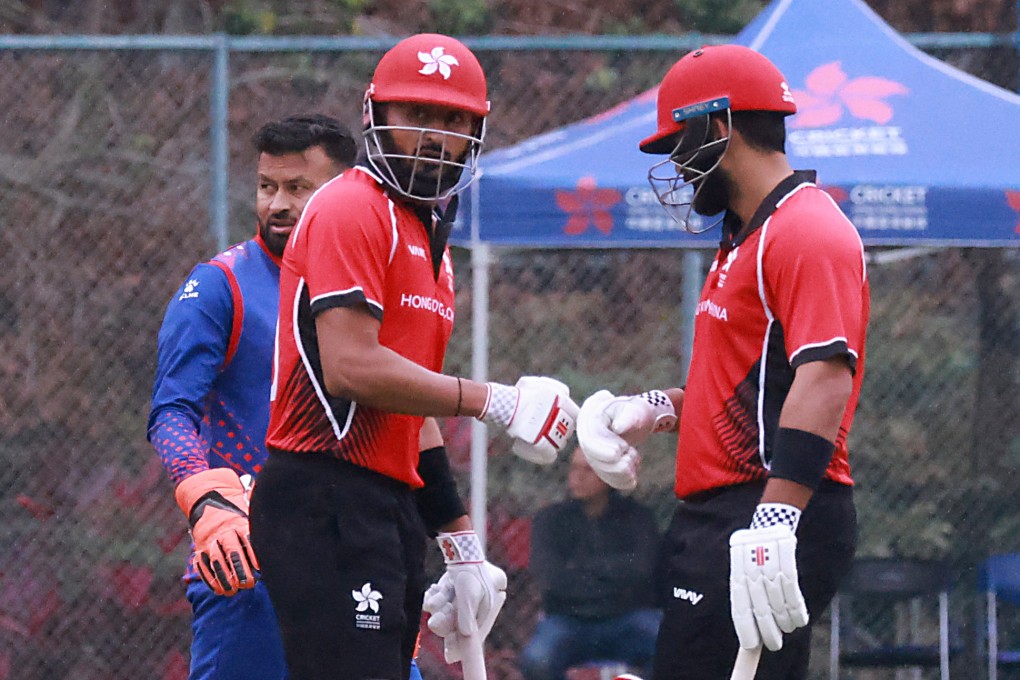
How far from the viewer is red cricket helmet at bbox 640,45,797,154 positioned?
3.67m

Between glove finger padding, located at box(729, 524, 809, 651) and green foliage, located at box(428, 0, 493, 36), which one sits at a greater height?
green foliage, located at box(428, 0, 493, 36)

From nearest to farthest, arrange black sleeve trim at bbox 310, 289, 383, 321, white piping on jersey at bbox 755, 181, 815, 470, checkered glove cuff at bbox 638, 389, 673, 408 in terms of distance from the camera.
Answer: black sleeve trim at bbox 310, 289, 383, 321 → white piping on jersey at bbox 755, 181, 815, 470 → checkered glove cuff at bbox 638, 389, 673, 408

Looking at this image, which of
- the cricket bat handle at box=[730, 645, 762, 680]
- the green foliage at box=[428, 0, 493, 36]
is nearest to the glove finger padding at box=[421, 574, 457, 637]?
the cricket bat handle at box=[730, 645, 762, 680]

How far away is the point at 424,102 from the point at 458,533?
3.51 feet

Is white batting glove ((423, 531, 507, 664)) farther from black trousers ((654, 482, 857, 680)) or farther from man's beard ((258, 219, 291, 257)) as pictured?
man's beard ((258, 219, 291, 257))

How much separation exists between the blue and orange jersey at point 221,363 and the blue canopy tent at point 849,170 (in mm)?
1934

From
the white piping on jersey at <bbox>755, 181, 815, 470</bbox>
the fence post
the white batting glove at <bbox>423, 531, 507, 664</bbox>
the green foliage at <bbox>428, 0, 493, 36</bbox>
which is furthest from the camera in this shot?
the green foliage at <bbox>428, 0, 493, 36</bbox>

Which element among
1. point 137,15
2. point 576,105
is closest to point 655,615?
point 576,105

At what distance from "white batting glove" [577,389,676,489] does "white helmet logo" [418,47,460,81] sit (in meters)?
0.82

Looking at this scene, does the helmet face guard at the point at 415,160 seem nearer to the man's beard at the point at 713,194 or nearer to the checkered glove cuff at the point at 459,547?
the man's beard at the point at 713,194

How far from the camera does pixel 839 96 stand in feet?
20.5

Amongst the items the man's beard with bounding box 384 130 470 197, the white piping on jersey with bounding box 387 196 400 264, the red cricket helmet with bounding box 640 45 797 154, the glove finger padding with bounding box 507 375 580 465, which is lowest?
the glove finger padding with bounding box 507 375 580 465

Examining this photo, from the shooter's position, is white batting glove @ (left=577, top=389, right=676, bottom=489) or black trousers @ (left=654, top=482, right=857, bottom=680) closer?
black trousers @ (left=654, top=482, right=857, bottom=680)

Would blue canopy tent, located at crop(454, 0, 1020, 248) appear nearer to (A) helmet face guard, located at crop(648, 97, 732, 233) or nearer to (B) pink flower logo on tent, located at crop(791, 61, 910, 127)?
(B) pink flower logo on tent, located at crop(791, 61, 910, 127)
